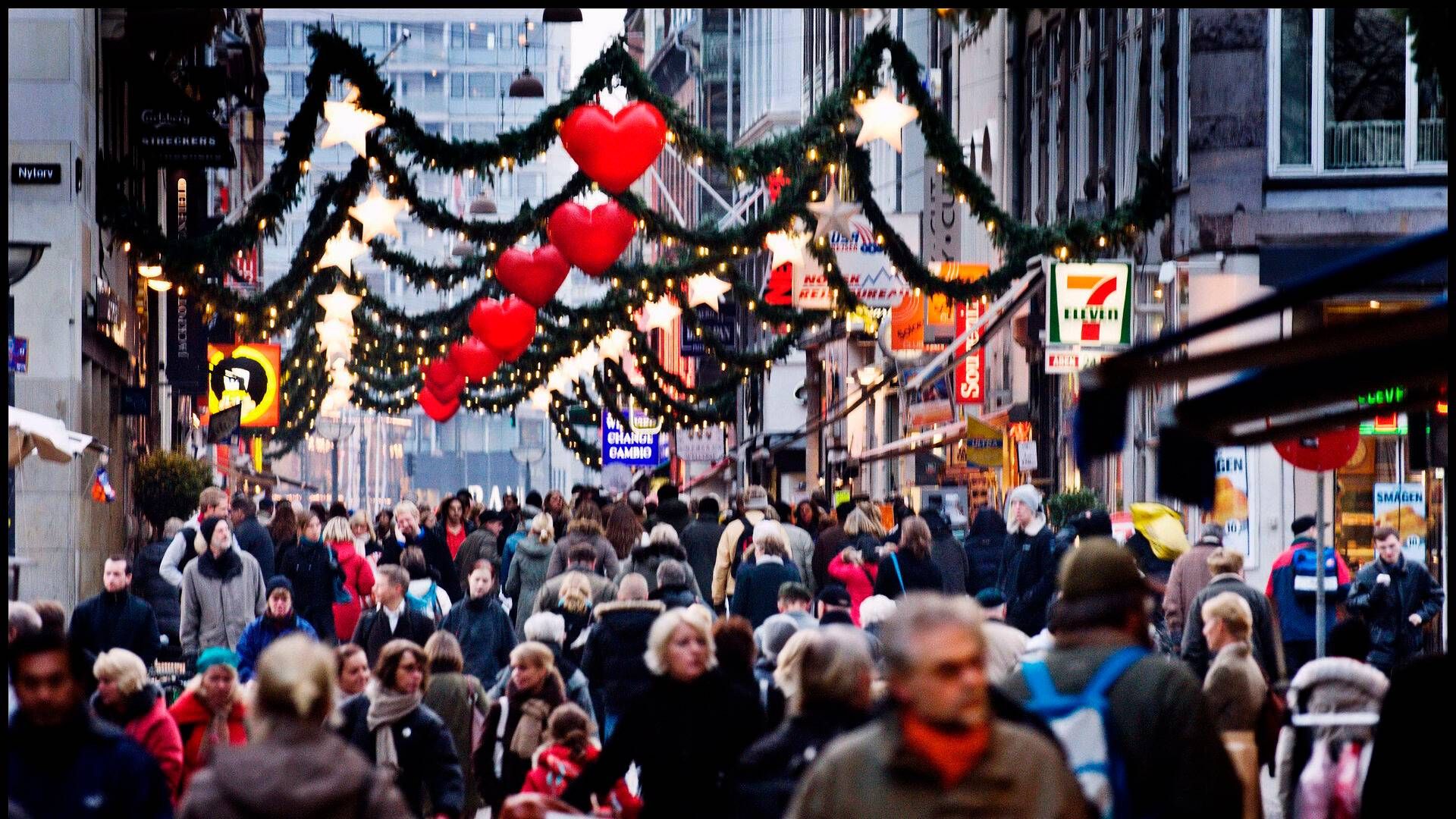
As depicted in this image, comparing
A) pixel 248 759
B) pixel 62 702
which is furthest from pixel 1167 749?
pixel 62 702

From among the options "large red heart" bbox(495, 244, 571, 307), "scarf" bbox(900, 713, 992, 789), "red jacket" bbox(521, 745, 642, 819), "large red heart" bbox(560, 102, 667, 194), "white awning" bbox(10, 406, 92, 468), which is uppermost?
"large red heart" bbox(560, 102, 667, 194)

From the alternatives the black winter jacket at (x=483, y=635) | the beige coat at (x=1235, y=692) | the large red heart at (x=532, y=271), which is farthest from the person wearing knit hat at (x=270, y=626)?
the large red heart at (x=532, y=271)

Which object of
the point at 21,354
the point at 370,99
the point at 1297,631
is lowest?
the point at 1297,631

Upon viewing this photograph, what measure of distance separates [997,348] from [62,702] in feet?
96.4

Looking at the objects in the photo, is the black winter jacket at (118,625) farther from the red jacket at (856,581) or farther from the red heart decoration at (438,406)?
the red heart decoration at (438,406)

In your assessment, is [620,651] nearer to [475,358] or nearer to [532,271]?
[532,271]

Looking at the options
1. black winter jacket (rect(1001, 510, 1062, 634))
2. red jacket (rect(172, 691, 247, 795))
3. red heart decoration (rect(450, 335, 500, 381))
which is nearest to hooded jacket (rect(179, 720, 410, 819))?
red jacket (rect(172, 691, 247, 795))

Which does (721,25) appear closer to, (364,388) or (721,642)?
(364,388)

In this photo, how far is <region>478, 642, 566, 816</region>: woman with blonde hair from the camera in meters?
11.3

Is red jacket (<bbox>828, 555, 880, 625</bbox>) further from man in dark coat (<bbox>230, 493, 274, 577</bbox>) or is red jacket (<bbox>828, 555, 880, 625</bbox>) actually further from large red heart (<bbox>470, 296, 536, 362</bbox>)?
large red heart (<bbox>470, 296, 536, 362</bbox>)

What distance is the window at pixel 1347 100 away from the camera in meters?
23.6

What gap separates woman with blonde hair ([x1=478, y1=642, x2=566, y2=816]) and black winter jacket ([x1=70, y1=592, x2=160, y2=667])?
5.09m

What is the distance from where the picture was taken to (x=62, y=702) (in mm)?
7039

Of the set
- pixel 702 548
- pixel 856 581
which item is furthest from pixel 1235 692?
pixel 702 548
